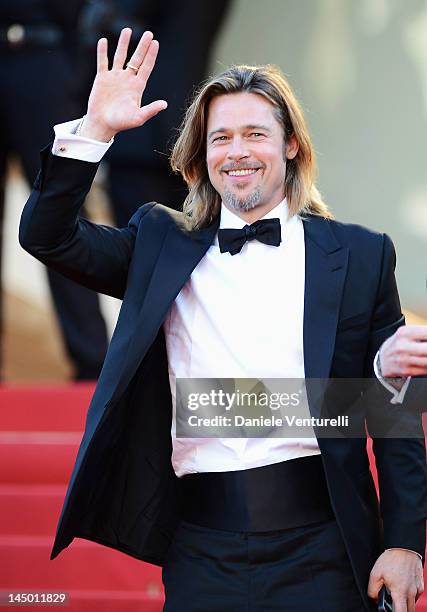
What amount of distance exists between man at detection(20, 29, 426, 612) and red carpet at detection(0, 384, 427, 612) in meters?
0.64

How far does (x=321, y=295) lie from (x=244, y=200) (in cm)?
26

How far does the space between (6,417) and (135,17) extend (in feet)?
5.63

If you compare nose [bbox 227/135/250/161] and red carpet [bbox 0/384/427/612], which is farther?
red carpet [bbox 0/384/427/612]

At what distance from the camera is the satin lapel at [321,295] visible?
2047mm

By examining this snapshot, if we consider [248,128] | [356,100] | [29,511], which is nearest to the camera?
[248,128]

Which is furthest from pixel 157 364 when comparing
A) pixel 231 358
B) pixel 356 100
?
pixel 356 100

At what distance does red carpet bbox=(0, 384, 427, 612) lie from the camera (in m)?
2.73

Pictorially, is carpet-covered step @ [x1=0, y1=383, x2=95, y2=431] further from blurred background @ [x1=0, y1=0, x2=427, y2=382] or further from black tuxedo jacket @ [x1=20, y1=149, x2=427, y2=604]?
black tuxedo jacket @ [x1=20, y1=149, x2=427, y2=604]

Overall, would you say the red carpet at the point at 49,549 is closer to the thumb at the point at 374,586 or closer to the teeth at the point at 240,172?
the thumb at the point at 374,586

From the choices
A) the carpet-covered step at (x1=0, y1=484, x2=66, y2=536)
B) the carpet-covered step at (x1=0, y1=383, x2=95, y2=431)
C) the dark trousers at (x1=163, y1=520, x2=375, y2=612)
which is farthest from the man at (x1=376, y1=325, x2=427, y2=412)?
the carpet-covered step at (x1=0, y1=383, x2=95, y2=431)

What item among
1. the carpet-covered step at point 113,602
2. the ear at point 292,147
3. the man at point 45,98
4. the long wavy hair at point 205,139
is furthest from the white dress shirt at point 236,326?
the man at point 45,98

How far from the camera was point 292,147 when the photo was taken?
7.66 feet

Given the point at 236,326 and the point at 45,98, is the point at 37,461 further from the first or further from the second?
the point at 45,98

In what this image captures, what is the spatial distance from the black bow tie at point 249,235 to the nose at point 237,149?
13 cm
